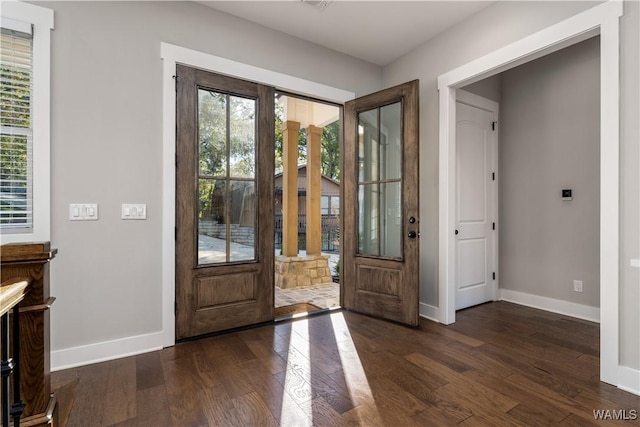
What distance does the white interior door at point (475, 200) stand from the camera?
3734 millimetres

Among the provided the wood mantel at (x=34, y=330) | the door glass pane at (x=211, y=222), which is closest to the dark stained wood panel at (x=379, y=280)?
the door glass pane at (x=211, y=222)

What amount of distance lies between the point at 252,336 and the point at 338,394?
1168 millimetres

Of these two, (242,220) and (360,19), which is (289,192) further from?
(360,19)

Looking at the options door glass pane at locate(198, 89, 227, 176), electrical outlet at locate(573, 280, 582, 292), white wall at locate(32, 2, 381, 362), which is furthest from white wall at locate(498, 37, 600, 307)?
white wall at locate(32, 2, 381, 362)

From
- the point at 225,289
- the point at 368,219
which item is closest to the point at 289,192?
the point at 368,219

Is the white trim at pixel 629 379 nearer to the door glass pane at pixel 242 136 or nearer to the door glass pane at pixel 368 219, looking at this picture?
the door glass pane at pixel 368 219

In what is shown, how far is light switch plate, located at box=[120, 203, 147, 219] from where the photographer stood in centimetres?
254

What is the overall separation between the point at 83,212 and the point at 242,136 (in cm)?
141

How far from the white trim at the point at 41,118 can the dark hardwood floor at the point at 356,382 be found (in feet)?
3.48

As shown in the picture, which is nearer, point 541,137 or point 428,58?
point 428,58

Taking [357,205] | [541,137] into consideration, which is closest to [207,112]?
[357,205]

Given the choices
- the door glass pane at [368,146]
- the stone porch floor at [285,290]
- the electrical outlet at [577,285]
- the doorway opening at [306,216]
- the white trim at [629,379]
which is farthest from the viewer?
the doorway opening at [306,216]

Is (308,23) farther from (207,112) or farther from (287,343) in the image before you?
(287,343)

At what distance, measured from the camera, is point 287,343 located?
109 inches
